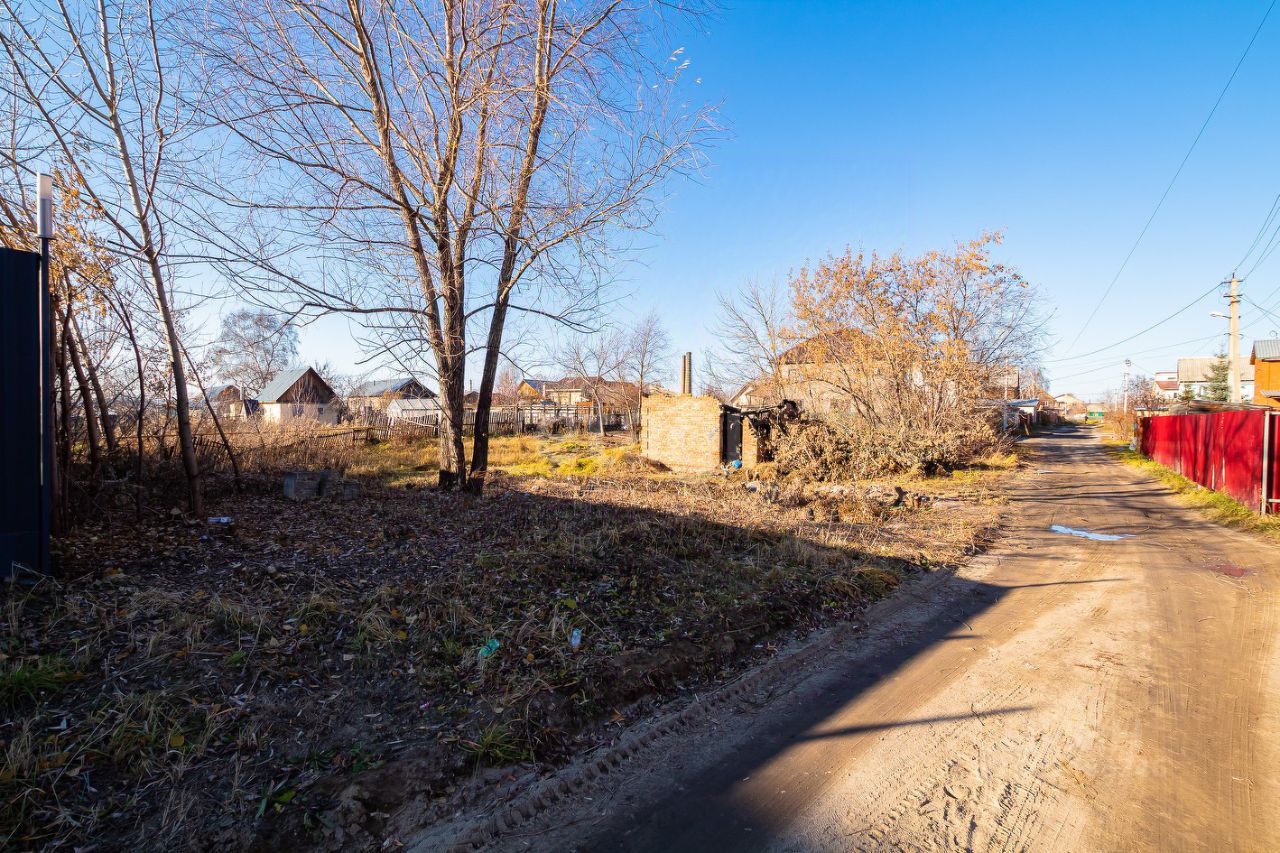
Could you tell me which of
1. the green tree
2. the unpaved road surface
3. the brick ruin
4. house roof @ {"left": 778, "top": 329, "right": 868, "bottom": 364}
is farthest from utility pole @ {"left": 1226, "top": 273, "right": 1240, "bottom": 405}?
the green tree

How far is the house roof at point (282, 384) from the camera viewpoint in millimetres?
36312

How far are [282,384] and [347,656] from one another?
1553 inches

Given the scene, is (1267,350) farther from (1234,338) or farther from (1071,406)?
(1071,406)

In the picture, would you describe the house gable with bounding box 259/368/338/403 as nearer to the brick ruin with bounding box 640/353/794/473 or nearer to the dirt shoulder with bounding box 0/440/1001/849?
the brick ruin with bounding box 640/353/794/473

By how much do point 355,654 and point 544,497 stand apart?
5.77m

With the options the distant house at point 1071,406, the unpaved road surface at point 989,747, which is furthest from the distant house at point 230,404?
the distant house at point 1071,406

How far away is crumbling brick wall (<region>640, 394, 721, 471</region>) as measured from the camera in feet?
62.0

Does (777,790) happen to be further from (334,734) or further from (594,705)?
(334,734)

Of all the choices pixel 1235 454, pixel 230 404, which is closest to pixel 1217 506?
pixel 1235 454

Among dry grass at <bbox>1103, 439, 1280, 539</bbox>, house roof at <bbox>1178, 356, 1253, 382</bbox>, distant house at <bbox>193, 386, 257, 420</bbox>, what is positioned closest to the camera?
dry grass at <bbox>1103, 439, 1280, 539</bbox>

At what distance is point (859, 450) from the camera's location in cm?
1708

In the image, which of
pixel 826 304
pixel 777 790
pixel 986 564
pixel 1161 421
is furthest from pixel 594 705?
pixel 1161 421

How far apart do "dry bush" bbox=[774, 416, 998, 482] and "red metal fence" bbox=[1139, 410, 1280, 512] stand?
17.7 ft

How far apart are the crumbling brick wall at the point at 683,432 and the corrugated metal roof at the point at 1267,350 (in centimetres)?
4046
